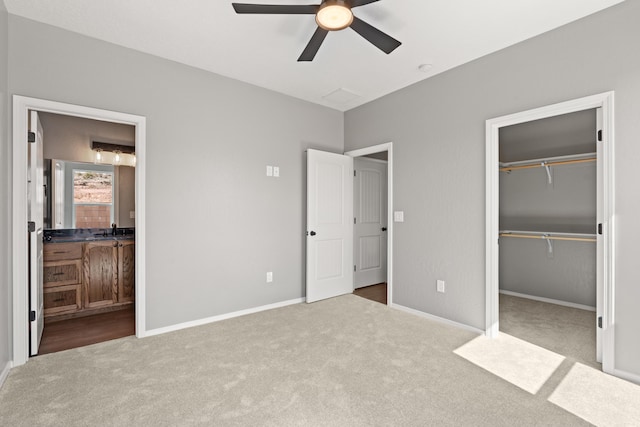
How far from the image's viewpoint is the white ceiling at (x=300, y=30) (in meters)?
2.37

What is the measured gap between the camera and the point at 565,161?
12.3 ft

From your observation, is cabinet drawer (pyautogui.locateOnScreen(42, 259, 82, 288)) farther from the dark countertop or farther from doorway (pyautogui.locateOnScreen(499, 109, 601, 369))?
doorway (pyautogui.locateOnScreen(499, 109, 601, 369))

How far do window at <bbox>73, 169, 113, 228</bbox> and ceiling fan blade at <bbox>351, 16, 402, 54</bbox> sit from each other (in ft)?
12.7

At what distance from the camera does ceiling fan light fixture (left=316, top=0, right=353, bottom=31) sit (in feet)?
6.52

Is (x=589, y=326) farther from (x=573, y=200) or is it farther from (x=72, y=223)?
(x=72, y=223)

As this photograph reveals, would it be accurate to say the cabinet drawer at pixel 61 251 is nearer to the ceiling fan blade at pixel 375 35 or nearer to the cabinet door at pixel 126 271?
the cabinet door at pixel 126 271

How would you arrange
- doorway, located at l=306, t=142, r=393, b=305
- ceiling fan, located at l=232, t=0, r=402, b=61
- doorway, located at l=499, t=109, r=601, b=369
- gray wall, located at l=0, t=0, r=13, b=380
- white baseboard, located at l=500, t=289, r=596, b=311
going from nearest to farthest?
ceiling fan, located at l=232, t=0, r=402, b=61, gray wall, located at l=0, t=0, r=13, b=380, doorway, located at l=499, t=109, r=601, b=369, white baseboard, located at l=500, t=289, r=596, b=311, doorway, located at l=306, t=142, r=393, b=305

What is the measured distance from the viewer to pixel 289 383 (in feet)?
7.23

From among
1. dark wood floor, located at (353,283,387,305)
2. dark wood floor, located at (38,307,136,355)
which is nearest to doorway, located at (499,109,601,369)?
dark wood floor, located at (353,283,387,305)

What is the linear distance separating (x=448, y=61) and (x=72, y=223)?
16.0 ft

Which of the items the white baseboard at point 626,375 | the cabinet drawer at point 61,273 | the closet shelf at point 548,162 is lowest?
the white baseboard at point 626,375

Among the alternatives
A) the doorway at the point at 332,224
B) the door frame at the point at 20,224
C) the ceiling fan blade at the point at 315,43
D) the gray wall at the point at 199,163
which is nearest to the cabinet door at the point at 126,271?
the gray wall at the point at 199,163

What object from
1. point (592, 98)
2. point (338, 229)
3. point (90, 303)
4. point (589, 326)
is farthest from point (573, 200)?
point (90, 303)

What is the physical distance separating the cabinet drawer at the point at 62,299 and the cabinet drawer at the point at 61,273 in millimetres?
56
